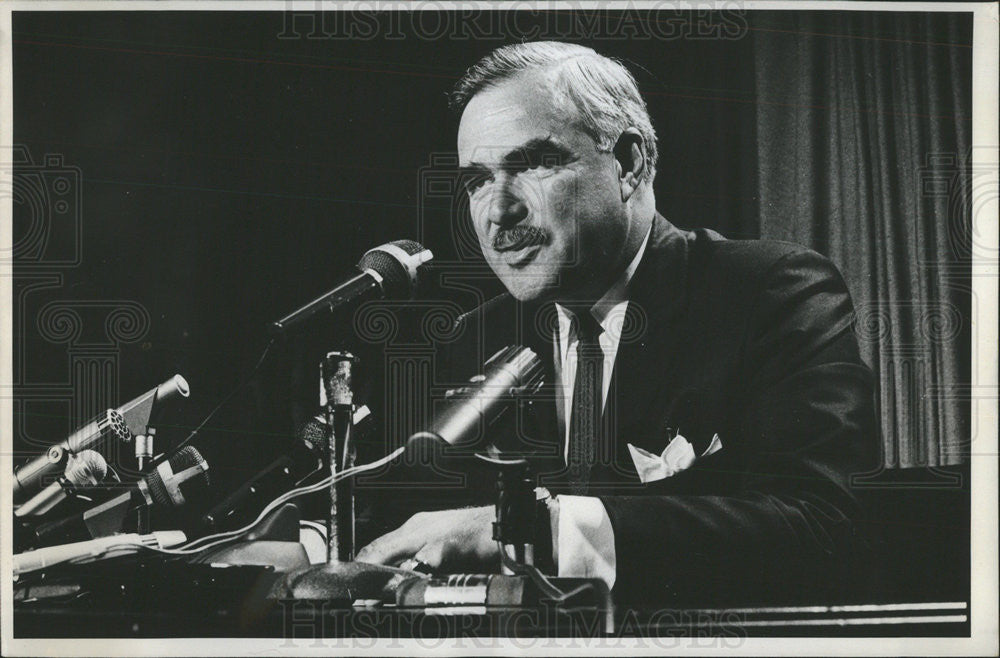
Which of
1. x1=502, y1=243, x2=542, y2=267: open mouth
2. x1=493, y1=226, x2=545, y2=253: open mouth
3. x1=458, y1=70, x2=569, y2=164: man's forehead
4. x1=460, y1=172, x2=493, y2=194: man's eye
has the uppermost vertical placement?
x1=458, y1=70, x2=569, y2=164: man's forehead

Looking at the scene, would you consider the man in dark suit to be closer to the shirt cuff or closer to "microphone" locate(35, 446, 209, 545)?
the shirt cuff

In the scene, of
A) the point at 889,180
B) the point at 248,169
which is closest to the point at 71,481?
the point at 248,169

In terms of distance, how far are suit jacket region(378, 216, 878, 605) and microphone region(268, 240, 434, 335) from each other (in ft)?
0.85

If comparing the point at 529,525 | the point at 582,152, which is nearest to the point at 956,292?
the point at 582,152

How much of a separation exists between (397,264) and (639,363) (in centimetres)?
71

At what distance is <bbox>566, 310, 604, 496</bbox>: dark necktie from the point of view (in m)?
2.52

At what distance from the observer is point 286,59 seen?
8.56 ft

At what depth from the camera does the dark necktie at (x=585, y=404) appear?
252 cm

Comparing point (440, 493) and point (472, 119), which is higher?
point (472, 119)

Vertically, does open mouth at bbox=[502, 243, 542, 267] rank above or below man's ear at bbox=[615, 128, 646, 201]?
below

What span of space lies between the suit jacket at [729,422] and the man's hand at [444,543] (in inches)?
3.0

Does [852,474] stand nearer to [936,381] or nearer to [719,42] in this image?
[936,381]

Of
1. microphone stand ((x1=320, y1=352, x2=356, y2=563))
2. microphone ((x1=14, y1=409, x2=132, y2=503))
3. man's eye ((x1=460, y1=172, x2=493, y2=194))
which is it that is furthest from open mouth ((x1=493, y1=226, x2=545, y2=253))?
microphone ((x1=14, y1=409, x2=132, y2=503))

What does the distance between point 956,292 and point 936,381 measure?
0.84 ft
